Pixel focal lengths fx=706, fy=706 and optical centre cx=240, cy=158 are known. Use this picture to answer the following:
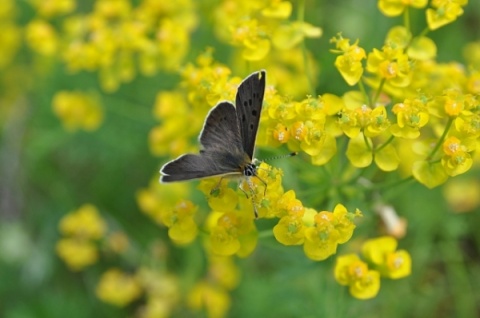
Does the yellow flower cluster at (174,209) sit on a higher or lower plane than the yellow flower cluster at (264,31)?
lower

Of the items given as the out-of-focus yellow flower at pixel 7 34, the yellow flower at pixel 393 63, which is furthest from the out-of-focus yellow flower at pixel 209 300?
the out-of-focus yellow flower at pixel 7 34

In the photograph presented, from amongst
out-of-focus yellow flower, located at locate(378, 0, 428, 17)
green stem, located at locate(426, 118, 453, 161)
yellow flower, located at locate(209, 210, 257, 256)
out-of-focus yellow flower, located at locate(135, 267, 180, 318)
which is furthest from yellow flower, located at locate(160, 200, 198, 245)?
out-of-focus yellow flower, located at locate(135, 267, 180, 318)

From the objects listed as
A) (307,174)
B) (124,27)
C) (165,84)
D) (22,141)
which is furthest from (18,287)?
(307,174)

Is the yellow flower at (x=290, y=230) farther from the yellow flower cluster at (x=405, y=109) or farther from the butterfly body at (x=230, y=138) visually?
the yellow flower cluster at (x=405, y=109)

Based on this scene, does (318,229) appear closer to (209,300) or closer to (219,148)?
(219,148)

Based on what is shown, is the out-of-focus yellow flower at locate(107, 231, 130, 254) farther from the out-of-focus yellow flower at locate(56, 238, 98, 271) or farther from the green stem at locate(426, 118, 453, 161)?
the green stem at locate(426, 118, 453, 161)

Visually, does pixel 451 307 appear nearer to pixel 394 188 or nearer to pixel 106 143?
pixel 394 188
